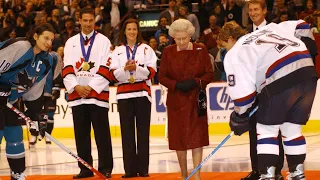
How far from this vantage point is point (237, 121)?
4977 millimetres

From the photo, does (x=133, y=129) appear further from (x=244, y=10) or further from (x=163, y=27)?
(x=244, y=10)

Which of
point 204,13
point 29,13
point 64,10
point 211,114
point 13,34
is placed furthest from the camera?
point 29,13

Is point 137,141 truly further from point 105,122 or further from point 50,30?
point 50,30

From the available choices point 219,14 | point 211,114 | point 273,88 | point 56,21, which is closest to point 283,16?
point 219,14

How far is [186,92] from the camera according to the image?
19.9ft

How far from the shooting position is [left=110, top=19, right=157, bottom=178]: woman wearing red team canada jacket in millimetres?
6912

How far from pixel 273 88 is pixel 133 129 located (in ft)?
7.96

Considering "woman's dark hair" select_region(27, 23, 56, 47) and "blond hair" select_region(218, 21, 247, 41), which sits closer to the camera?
"blond hair" select_region(218, 21, 247, 41)

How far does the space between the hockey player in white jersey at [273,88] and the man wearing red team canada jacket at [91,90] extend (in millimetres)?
2281

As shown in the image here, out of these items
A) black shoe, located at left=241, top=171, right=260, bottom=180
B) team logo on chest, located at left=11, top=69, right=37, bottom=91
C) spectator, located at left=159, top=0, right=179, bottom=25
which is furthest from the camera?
spectator, located at left=159, top=0, right=179, bottom=25

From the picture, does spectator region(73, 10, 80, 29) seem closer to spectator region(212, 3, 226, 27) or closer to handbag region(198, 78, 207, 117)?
spectator region(212, 3, 226, 27)

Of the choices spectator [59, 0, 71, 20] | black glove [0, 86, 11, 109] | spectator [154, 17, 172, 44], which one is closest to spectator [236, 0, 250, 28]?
spectator [154, 17, 172, 44]

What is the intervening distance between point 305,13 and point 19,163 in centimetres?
814

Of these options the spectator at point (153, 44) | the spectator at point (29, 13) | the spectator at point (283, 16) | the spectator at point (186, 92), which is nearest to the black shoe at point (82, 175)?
the spectator at point (186, 92)
